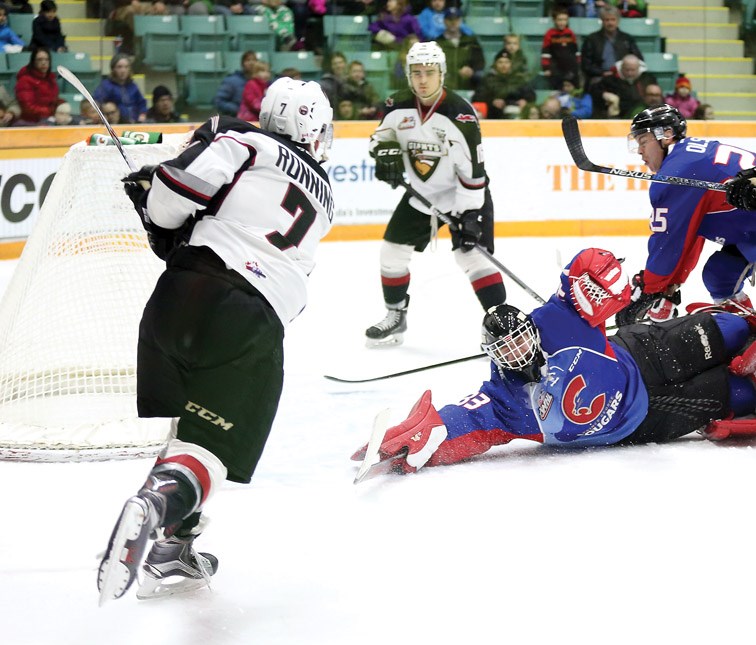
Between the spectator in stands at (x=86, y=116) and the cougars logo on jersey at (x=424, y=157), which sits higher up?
the spectator in stands at (x=86, y=116)

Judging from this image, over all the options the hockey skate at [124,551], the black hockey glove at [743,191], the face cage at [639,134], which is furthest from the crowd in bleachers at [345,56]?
the hockey skate at [124,551]

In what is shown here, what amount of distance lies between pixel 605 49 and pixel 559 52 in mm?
393

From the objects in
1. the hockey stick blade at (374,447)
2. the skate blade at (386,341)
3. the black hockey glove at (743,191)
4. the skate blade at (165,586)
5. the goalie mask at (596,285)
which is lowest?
the skate blade at (386,341)

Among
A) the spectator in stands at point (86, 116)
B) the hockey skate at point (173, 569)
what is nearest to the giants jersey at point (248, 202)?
the hockey skate at point (173, 569)

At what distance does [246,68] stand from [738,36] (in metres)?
4.05

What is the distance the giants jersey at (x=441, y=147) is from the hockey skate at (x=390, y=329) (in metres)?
0.48

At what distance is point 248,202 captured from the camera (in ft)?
7.45

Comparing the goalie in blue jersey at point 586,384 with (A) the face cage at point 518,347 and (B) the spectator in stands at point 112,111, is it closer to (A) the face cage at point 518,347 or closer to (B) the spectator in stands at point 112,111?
(A) the face cage at point 518,347

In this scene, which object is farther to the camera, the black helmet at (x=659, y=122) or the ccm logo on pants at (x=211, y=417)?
the black helmet at (x=659, y=122)

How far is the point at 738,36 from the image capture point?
349 inches

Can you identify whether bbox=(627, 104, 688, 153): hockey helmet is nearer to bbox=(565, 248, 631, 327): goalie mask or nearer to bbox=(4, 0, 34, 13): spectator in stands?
bbox=(565, 248, 631, 327): goalie mask

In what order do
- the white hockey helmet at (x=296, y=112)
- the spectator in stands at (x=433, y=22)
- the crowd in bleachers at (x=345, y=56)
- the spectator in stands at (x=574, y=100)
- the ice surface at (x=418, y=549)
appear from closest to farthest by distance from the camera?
the ice surface at (x=418, y=549) < the white hockey helmet at (x=296, y=112) < the crowd in bleachers at (x=345, y=56) < the spectator in stands at (x=433, y=22) < the spectator in stands at (x=574, y=100)

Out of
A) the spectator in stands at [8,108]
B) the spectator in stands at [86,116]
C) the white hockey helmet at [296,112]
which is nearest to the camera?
the white hockey helmet at [296,112]

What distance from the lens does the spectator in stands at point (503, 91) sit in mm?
8227
